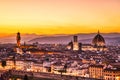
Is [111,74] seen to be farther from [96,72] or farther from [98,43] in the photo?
[98,43]

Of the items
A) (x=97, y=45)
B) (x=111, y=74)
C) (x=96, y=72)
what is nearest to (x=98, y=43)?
(x=97, y=45)

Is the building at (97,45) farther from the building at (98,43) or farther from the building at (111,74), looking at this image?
the building at (111,74)

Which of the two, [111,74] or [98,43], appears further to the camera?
[98,43]

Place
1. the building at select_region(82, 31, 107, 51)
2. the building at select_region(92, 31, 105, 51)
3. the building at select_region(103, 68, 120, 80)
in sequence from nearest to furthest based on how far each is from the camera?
the building at select_region(103, 68, 120, 80) → the building at select_region(92, 31, 105, 51) → the building at select_region(82, 31, 107, 51)

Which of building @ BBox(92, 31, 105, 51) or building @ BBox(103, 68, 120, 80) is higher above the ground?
building @ BBox(92, 31, 105, 51)

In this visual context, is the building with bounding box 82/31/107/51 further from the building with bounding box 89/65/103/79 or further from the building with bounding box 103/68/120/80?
the building with bounding box 103/68/120/80

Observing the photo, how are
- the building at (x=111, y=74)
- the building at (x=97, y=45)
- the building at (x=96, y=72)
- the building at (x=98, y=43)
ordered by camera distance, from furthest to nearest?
the building at (x=97, y=45) < the building at (x=98, y=43) < the building at (x=96, y=72) < the building at (x=111, y=74)

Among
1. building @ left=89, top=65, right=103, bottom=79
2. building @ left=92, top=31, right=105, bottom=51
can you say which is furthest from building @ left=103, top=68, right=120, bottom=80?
building @ left=92, top=31, right=105, bottom=51

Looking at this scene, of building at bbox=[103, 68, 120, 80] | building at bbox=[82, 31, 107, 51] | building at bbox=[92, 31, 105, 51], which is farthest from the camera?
building at bbox=[82, 31, 107, 51]

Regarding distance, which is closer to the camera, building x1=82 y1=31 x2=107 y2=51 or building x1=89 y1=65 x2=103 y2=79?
building x1=89 y1=65 x2=103 y2=79

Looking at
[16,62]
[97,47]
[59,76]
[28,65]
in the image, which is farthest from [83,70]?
[97,47]

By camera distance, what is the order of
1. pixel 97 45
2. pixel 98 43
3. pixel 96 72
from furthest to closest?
pixel 98 43 → pixel 97 45 → pixel 96 72

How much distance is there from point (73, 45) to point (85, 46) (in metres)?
3.33

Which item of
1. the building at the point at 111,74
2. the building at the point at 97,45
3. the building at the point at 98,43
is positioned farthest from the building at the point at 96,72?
the building at the point at 97,45
